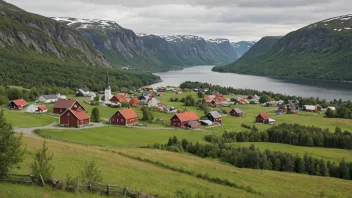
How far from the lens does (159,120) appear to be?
284ft

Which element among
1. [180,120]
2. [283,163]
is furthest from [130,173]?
[180,120]

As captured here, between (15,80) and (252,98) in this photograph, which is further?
(15,80)

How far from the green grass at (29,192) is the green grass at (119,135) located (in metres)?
38.8

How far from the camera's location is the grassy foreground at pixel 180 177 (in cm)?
2984

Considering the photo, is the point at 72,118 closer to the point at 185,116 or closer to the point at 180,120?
the point at 180,120

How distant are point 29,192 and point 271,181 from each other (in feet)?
89.4

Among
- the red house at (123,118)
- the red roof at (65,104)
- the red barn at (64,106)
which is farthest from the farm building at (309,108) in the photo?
the red roof at (65,104)

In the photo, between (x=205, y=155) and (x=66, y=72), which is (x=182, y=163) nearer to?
(x=205, y=155)

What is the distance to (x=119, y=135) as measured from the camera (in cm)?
6612

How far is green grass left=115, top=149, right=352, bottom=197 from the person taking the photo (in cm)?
3462

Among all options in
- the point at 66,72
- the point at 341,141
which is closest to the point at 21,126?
the point at 341,141

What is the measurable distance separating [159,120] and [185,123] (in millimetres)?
8113

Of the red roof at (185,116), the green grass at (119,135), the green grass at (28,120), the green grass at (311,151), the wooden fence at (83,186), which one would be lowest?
the green grass at (311,151)

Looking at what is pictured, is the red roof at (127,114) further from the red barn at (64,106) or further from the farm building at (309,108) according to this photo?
the farm building at (309,108)
